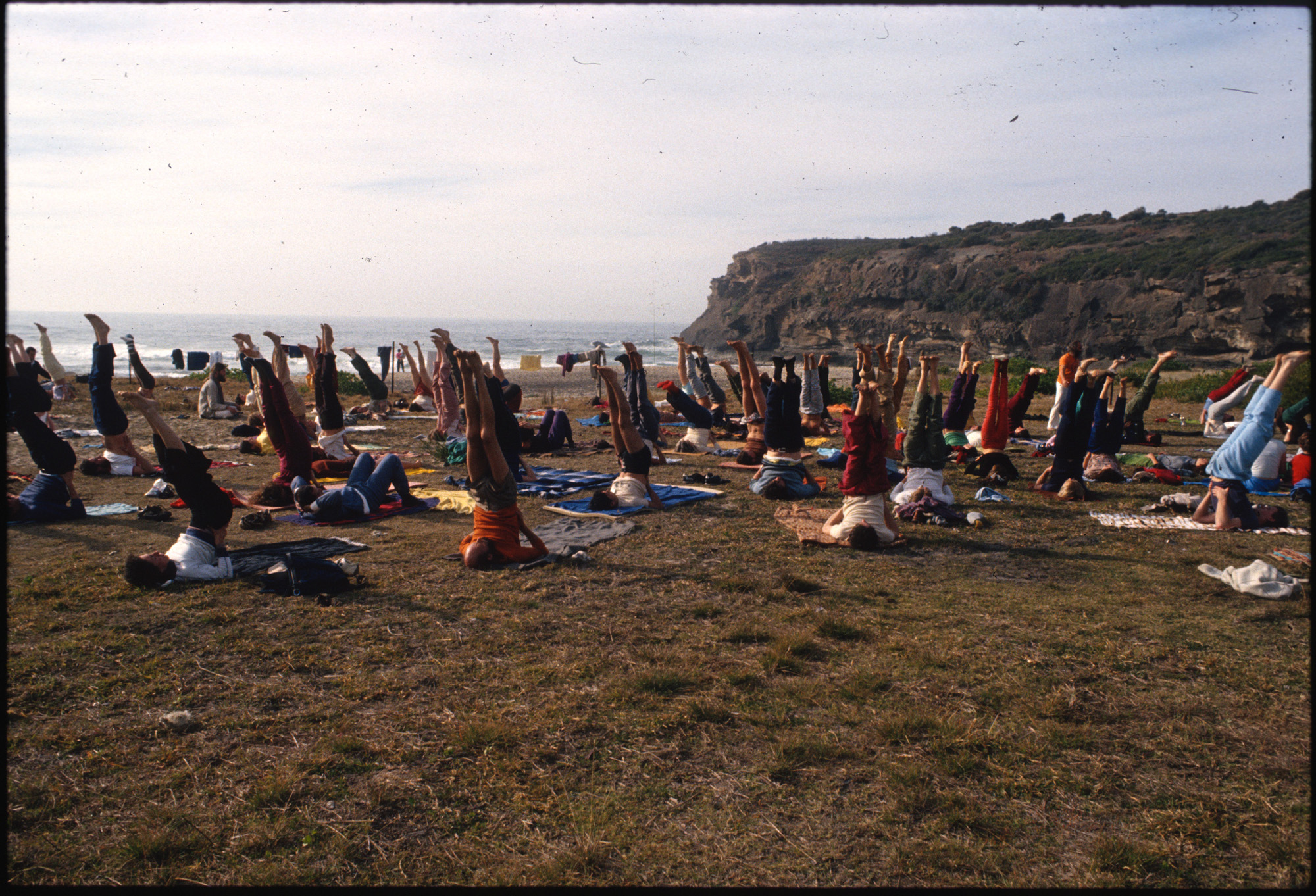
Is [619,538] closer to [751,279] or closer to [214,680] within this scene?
[214,680]

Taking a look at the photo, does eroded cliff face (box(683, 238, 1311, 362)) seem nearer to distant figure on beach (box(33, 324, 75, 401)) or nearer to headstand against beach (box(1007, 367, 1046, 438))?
headstand against beach (box(1007, 367, 1046, 438))

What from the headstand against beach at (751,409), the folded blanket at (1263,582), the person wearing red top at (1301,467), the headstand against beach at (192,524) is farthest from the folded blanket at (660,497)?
the person wearing red top at (1301,467)

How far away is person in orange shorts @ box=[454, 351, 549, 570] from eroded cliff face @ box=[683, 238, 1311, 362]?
3757cm

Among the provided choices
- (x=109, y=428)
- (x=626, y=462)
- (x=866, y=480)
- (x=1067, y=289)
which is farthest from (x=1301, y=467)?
(x=1067, y=289)

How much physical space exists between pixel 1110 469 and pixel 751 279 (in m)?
95.0

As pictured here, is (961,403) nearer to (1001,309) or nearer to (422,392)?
(422,392)

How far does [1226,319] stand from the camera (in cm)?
5078

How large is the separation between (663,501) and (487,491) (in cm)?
334

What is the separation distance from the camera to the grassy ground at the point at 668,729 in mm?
3342

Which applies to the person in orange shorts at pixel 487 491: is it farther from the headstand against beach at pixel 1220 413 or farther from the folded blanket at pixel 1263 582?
the headstand against beach at pixel 1220 413

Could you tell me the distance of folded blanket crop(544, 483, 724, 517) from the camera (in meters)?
9.69

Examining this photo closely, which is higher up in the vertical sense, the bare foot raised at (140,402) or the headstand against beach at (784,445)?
the bare foot raised at (140,402)

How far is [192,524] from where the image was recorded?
7.17 m

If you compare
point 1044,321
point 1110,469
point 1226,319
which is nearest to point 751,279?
point 1044,321
